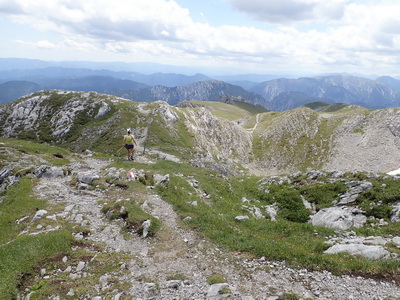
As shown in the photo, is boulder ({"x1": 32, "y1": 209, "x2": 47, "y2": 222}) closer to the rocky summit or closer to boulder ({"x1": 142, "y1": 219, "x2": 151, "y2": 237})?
the rocky summit

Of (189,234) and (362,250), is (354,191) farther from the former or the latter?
(189,234)

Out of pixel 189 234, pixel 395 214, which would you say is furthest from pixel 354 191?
pixel 189 234

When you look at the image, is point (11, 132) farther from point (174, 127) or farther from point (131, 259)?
point (131, 259)

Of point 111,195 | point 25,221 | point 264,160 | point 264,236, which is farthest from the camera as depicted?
point 264,160

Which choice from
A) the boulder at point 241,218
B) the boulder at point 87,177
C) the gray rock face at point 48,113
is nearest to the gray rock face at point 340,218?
the boulder at point 241,218

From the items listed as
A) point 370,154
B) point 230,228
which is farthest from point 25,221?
point 370,154

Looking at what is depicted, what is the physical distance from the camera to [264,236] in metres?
16.1

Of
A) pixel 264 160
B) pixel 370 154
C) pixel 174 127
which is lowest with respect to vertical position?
pixel 264 160

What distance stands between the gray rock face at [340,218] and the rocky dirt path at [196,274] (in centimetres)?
766

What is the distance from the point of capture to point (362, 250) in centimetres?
1295

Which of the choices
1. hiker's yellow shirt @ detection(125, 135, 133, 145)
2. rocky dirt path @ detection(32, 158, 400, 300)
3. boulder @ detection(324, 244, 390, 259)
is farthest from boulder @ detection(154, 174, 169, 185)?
boulder @ detection(324, 244, 390, 259)

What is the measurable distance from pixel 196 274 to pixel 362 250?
918 cm

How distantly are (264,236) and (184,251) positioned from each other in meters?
5.57

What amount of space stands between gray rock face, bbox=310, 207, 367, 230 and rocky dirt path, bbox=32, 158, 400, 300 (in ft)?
25.1
